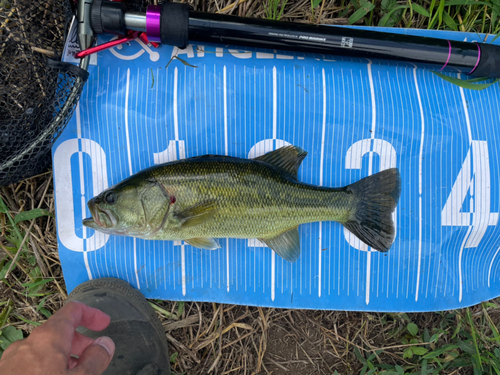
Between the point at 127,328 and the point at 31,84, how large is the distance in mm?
2129

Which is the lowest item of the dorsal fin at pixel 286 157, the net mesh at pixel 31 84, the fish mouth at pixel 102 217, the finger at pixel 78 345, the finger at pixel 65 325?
the finger at pixel 78 345

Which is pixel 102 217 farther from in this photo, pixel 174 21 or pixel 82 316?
pixel 174 21

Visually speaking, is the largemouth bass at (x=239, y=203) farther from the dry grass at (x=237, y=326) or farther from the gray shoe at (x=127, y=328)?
the dry grass at (x=237, y=326)

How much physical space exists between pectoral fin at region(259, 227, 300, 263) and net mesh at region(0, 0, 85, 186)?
1.87 m

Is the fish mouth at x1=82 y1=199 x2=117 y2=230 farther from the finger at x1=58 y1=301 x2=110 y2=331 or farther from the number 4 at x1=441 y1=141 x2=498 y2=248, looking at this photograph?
the number 4 at x1=441 y1=141 x2=498 y2=248

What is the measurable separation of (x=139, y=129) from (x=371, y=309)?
2.59m

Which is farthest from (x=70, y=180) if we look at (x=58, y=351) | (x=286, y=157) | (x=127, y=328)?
(x=286, y=157)

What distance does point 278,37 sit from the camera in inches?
94.5

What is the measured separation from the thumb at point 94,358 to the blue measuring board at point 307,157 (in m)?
0.88

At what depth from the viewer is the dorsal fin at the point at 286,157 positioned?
2.48 m

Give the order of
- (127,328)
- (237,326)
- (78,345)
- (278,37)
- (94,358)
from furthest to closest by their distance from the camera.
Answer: (237,326), (127,328), (278,37), (78,345), (94,358)

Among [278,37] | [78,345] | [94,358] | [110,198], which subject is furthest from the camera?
[278,37]

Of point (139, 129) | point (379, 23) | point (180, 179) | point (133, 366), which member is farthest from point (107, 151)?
point (379, 23)

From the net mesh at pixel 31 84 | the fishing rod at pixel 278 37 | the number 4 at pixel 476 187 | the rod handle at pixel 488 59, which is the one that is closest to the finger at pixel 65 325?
the net mesh at pixel 31 84
